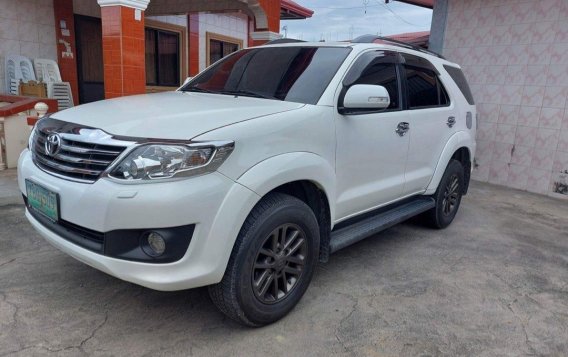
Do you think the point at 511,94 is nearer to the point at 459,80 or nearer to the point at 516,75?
the point at 516,75

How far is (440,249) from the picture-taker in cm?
402

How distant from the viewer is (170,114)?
238 cm

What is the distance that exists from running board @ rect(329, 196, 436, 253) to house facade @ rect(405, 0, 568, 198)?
3324 mm

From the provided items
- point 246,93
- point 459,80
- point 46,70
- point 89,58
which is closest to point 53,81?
→ point 46,70

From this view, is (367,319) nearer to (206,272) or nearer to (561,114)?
(206,272)

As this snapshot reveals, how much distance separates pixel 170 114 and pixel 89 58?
792 cm

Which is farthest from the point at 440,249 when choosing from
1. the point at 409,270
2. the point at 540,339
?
the point at 540,339

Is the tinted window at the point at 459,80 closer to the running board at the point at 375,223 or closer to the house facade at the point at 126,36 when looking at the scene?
the running board at the point at 375,223

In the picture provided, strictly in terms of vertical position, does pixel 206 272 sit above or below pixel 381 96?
below

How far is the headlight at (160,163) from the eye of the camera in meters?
2.04

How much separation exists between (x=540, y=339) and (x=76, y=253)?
108 inches

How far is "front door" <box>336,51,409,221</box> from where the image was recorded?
2.94 meters

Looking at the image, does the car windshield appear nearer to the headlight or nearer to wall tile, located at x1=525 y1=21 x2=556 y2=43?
the headlight

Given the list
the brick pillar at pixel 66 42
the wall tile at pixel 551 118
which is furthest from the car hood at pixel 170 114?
the brick pillar at pixel 66 42
